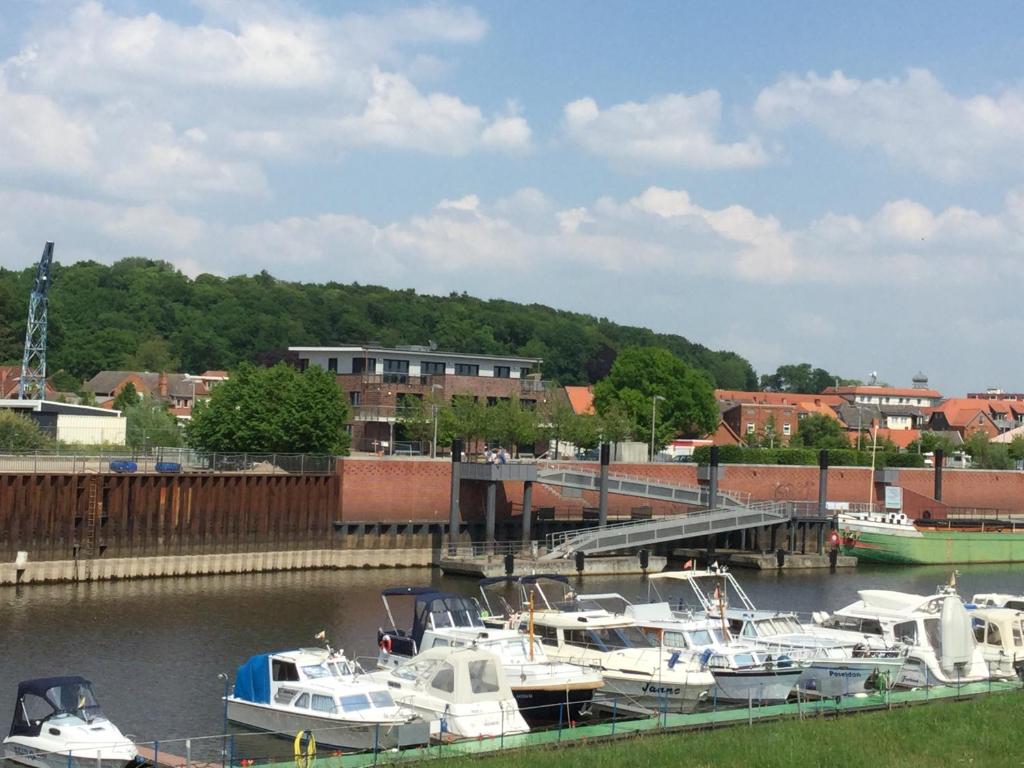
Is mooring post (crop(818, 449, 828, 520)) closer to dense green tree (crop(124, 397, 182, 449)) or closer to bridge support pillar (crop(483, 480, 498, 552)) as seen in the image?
bridge support pillar (crop(483, 480, 498, 552))

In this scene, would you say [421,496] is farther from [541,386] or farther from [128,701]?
[128,701]

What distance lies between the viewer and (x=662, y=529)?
7869cm

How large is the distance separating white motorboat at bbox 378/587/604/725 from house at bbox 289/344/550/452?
54504mm

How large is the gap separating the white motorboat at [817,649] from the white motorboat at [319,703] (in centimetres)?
1180

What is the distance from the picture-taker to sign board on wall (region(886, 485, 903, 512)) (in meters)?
101

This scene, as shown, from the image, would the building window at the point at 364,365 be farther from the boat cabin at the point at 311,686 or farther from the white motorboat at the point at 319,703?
the boat cabin at the point at 311,686

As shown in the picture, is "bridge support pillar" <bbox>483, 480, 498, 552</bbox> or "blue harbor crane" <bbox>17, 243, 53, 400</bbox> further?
"blue harbor crane" <bbox>17, 243, 53, 400</bbox>

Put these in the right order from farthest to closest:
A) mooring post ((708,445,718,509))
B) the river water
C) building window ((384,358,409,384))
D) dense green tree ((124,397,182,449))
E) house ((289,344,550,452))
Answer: dense green tree ((124,397,182,449))
building window ((384,358,409,384))
house ((289,344,550,452))
mooring post ((708,445,718,509))
the river water

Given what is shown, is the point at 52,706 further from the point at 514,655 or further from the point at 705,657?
the point at 705,657

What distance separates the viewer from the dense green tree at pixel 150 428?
104 m

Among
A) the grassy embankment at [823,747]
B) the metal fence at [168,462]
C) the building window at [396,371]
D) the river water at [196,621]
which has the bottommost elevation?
the river water at [196,621]

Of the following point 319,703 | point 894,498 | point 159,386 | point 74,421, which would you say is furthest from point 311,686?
point 159,386

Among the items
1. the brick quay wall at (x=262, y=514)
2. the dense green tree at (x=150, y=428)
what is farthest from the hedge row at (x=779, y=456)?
the dense green tree at (x=150, y=428)

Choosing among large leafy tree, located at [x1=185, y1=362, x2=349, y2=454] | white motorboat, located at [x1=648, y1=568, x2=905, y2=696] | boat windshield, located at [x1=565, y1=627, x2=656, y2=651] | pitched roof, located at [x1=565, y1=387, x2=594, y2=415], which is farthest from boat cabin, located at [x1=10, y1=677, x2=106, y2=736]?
pitched roof, located at [x1=565, y1=387, x2=594, y2=415]
